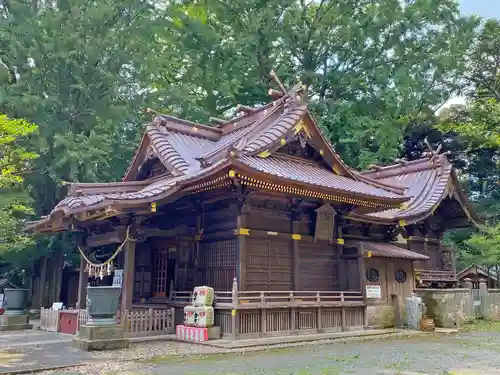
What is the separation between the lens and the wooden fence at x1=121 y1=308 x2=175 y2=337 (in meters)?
12.2

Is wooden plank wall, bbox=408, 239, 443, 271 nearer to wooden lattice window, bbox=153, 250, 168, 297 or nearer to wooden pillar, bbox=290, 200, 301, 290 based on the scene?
wooden pillar, bbox=290, 200, 301, 290

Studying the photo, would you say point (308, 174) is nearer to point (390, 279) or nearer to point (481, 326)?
point (390, 279)

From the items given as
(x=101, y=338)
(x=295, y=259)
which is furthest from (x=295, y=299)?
(x=101, y=338)

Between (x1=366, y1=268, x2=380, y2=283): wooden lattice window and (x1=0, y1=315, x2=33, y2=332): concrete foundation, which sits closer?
(x1=0, y1=315, x2=33, y2=332): concrete foundation

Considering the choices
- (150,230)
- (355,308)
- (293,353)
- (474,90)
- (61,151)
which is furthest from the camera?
(474,90)

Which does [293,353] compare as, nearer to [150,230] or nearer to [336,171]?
[150,230]

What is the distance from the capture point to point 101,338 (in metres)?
10.6

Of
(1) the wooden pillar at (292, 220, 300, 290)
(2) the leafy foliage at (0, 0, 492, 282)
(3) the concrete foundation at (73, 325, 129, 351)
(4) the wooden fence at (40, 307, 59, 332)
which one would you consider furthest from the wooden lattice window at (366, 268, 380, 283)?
(2) the leafy foliage at (0, 0, 492, 282)

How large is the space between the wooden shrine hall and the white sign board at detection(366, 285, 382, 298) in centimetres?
3

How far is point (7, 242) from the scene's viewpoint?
18.3 meters

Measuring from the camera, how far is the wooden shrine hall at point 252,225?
41.1 ft

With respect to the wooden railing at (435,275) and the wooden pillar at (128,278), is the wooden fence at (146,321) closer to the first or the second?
the wooden pillar at (128,278)

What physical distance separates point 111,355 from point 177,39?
25854 mm

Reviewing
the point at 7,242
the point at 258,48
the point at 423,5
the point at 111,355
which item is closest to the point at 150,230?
the point at 111,355
